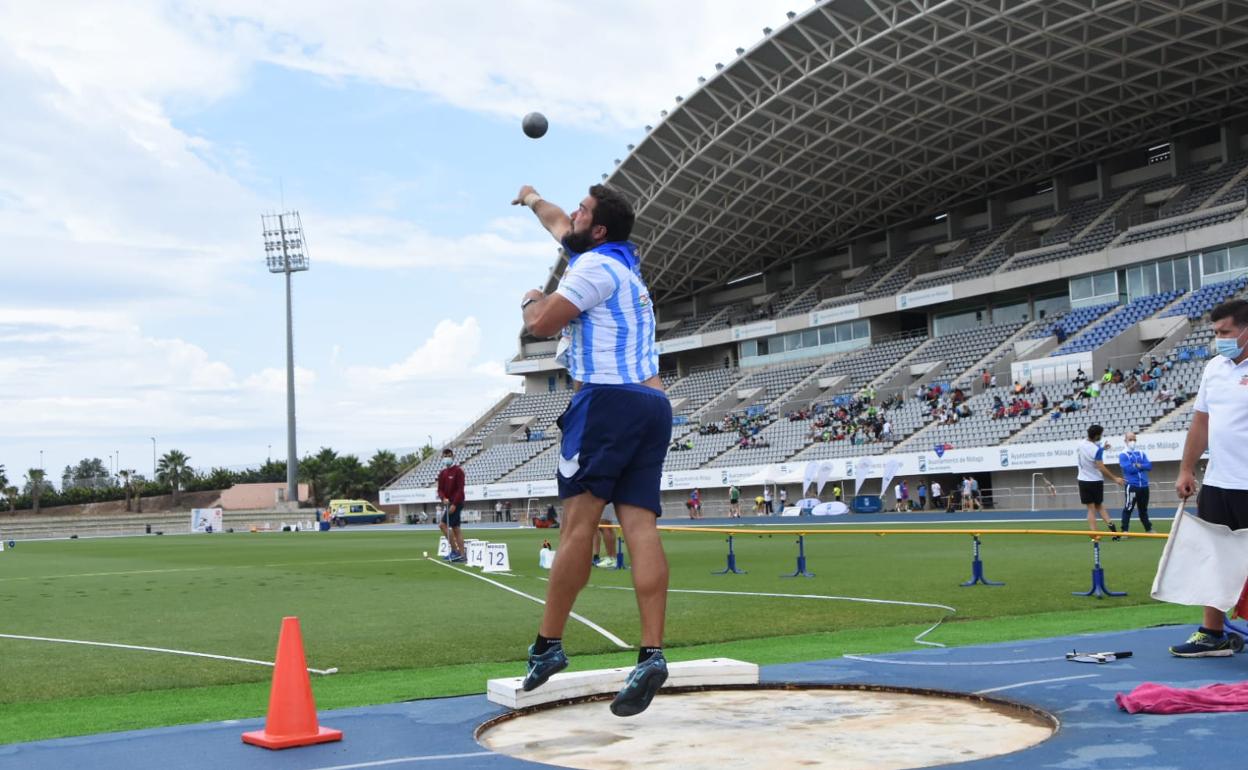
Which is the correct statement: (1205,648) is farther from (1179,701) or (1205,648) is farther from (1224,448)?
(1179,701)

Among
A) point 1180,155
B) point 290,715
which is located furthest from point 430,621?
point 1180,155

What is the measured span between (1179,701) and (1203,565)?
6.58 ft

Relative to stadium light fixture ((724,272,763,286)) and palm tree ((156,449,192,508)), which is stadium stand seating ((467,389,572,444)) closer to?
stadium light fixture ((724,272,763,286))

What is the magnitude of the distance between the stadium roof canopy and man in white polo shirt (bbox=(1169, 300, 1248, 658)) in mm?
34595

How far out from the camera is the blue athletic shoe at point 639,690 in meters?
4.62

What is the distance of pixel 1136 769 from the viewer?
3746mm

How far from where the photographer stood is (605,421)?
485 centimetres

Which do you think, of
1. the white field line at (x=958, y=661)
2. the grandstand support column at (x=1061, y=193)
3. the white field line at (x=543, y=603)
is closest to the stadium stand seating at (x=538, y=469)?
the grandstand support column at (x=1061, y=193)

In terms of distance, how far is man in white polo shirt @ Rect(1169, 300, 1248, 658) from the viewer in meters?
6.34

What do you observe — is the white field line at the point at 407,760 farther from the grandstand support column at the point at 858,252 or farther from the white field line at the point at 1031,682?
the grandstand support column at the point at 858,252

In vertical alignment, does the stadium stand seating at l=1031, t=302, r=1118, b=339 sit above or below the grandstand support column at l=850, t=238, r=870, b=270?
below

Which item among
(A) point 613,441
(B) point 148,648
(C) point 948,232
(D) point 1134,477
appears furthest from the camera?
(C) point 948,232

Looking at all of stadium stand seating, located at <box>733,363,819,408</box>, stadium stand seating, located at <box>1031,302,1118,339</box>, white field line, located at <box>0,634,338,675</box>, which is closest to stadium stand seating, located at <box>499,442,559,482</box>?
stadium stand seating, located at <box>733,363,819,408</box>

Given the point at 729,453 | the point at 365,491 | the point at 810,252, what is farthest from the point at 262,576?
the point at 365,491
